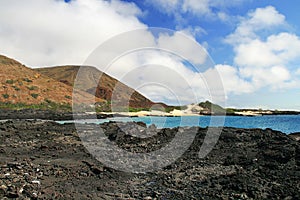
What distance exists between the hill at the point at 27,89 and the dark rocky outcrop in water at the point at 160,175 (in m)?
61.9

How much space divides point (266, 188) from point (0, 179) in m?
9.78

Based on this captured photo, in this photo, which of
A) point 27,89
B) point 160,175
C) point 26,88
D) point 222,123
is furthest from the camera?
point 26,88

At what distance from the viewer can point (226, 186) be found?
1134cm

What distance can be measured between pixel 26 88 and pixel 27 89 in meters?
0.43

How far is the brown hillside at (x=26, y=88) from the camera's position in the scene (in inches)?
3071

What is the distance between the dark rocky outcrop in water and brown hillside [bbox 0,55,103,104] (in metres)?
62.3

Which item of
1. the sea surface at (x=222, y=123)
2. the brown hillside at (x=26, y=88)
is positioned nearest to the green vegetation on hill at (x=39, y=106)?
the brown hillside at (x=26, y=88)

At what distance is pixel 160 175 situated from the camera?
13.8 meters

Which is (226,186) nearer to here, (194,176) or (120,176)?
(194,176)

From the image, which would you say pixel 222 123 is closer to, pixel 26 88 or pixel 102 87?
pixel 26 88

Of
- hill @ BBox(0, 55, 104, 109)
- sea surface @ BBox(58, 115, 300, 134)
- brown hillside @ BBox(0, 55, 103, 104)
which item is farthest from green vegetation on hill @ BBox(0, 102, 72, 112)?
sea surface @ BBox(58, 115, 300, 134)

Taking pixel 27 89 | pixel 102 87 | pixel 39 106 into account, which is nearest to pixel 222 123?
pixel 39 106

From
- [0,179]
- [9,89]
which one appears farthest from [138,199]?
[9,89]

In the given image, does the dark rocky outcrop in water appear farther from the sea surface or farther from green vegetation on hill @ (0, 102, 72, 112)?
green vegetation on hill @ (0, 102, 72, 112)
